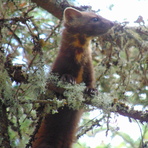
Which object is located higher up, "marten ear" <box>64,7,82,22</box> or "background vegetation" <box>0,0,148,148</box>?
"marten ear" <box>64,7,82,22</box>

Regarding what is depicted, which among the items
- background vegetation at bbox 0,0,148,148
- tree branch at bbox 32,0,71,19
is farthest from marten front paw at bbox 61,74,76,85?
tree branch at bbox 32,0,71,19

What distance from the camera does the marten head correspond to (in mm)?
4085

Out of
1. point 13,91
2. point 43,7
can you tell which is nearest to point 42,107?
point 13,91

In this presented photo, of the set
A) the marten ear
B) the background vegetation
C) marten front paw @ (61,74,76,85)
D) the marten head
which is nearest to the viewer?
the background vegetation

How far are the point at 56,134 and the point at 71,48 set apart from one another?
130 centimetres

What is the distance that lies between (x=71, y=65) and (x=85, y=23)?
782 millimetres

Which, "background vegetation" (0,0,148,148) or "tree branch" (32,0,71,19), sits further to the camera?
"tree branch" (32,0,71,19)

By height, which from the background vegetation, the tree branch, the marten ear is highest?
the marten ear

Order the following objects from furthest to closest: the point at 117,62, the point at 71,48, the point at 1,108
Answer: the point at 71,48, the point at 117,62, the point at 1,108

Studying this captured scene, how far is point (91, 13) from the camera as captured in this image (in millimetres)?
4316

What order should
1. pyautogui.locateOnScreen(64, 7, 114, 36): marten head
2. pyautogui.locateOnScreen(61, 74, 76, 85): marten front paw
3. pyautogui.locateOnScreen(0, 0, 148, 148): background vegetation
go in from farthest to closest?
pyautogui.locateOnScreen(64, 7, 114, 36): marten head < pyautogui.locateOnScreen(61, 74, 76, 85): marten front paw < pyautogui.locateOnScreen(0, 0, 148, 148): background vegetation

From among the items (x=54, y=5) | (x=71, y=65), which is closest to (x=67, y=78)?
(x=71, y=65)

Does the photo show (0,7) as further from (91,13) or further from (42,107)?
(91,13)

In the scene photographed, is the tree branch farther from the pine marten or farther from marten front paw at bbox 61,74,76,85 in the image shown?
marten front paw at bbox 61,74,76,85
